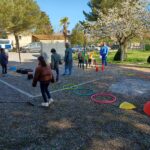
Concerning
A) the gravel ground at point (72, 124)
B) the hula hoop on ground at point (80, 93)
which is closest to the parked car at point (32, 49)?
the hula hoop on ground at point (80, 93)

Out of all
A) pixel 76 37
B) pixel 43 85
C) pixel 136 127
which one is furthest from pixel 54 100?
pixel 76 37

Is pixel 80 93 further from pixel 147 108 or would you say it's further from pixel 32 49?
pixel 32 49

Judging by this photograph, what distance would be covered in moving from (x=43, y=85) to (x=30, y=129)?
196 centimetres

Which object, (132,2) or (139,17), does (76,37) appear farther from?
(139,17)

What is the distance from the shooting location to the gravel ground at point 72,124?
562cm

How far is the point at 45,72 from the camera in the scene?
7945 millimetres

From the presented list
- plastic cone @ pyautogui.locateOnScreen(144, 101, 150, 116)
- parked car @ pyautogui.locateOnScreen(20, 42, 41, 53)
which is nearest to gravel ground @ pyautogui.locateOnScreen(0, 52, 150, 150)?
plastic cone @ pyautogui.locateOnScreen(144, 101, 150, 116)

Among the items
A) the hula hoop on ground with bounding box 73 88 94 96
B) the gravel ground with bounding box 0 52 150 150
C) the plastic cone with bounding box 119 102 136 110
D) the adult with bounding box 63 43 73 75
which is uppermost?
the adult with bounding box 63 43 73 75

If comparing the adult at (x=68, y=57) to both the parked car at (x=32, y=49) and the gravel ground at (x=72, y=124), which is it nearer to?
the gravel ground at (x=72, y=124)

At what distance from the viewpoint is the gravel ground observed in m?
5.62

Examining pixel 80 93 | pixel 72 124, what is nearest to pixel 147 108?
pixel 72 124

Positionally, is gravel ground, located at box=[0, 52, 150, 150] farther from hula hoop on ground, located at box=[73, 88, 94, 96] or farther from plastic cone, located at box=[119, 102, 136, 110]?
hula hoop on ground, located at box=[73, 88, 94, 96]

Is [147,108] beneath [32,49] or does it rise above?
beneath

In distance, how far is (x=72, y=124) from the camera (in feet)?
22.2
